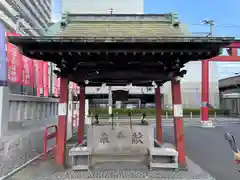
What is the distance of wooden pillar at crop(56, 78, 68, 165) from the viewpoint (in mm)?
6516

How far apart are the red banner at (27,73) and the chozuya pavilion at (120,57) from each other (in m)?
1.44

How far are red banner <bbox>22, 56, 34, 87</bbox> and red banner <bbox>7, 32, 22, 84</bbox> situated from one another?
0.34 m

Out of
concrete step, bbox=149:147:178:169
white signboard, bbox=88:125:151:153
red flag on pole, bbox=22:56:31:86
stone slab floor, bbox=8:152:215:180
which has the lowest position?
stone slab floor, bbox=8:152:215:180

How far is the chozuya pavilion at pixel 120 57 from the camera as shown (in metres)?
5.57

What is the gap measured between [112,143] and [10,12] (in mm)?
41638

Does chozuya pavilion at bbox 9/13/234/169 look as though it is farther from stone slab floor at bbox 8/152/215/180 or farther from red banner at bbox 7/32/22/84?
red banner at bbox 7/32/22/84

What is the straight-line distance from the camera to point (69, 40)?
546 centimetres

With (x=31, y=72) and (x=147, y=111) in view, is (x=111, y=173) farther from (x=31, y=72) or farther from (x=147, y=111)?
(x=147, y=111)

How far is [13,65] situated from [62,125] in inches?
88.7

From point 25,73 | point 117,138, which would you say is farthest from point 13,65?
point 117,138

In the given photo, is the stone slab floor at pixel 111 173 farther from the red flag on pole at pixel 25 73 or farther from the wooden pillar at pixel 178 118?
the red flag on pole at pixel 25 73

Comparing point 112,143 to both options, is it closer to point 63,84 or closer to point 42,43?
point 63,84

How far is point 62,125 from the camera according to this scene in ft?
21.6

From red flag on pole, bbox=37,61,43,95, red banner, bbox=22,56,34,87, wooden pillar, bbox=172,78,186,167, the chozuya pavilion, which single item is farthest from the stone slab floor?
red flag on pole, bbox=37,61,43,95
